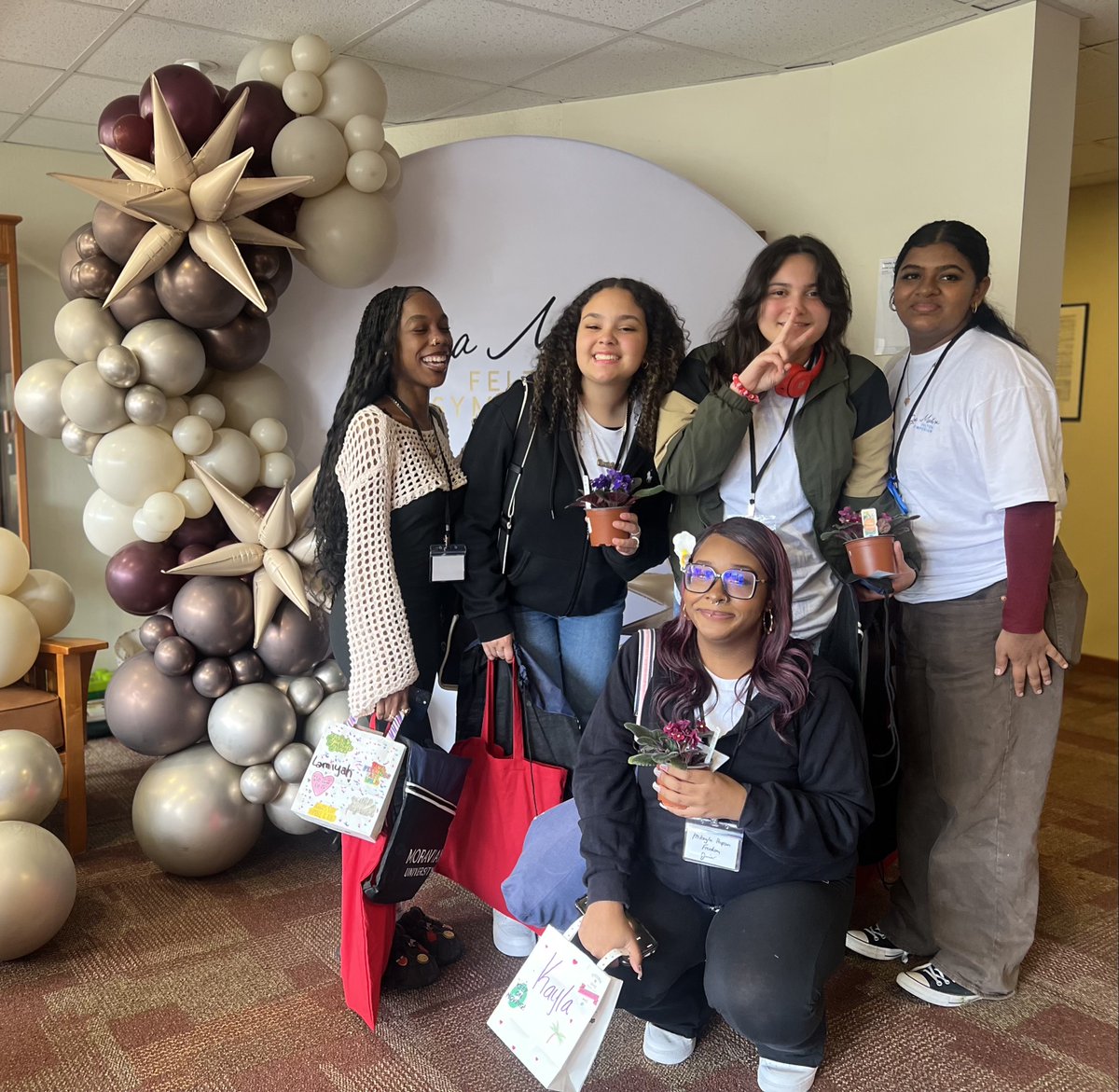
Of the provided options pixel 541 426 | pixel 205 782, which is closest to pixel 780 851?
pixel 541 426

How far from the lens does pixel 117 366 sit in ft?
8.94

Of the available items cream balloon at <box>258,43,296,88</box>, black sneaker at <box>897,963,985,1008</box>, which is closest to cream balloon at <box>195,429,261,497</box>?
cream balloon at <box>258,43,296,88</box>

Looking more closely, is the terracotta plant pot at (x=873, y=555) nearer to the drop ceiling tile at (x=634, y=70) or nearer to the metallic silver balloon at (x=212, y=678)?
the metallic silver balloon at (x=212, y=678)

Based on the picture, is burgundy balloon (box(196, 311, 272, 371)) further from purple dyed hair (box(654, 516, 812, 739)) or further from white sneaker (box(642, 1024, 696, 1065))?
white sneaker (box(642, 1024, 696, 1065))

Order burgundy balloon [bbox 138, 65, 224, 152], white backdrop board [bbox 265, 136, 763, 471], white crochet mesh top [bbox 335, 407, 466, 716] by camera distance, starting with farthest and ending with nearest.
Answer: white backdrop board [bbox 265, 136, 763, 471] < burgundy balloon [bbox 138, 65, 224, 152] < white crochet mesh top [bbox 335, 407, 466, 716]

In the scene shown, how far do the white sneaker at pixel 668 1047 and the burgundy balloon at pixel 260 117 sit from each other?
2.36 meters

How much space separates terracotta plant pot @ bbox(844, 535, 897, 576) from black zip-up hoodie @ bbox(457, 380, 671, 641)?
0.46 meters

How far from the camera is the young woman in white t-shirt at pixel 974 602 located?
209 centimetres

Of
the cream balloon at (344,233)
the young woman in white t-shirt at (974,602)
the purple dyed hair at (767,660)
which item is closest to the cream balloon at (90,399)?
the cream balloon at (344,233)

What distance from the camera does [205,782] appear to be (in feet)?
9.12

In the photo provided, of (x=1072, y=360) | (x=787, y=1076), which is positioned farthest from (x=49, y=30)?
(x=1072, y=360)

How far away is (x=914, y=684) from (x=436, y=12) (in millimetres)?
2142

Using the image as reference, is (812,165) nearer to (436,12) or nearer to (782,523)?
(436,12)

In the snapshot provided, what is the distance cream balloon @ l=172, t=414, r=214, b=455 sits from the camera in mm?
2820
